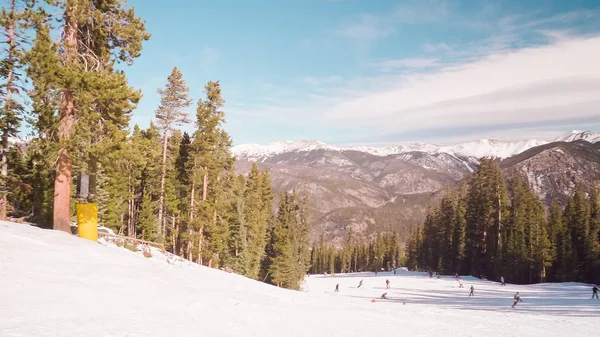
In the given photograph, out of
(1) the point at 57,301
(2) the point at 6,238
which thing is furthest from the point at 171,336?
(2) the point at 6,238

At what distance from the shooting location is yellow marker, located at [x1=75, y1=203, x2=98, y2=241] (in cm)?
1762

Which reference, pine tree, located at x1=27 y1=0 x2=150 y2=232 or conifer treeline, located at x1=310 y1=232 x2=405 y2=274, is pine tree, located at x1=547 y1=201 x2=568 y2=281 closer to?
conifer treeline, located at x1=310 y1=232 x2=405 y2=274

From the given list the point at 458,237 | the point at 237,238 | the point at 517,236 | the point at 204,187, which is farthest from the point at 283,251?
the point at 458,237

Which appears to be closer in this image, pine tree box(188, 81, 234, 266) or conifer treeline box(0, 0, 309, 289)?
conifer treeline box(0, 0, 309, 289)

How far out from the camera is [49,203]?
2962 centimetres

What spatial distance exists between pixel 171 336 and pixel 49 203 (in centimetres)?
2637

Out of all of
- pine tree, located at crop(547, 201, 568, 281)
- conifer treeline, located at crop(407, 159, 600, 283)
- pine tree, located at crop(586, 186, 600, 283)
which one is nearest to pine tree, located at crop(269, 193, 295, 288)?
conifer treeline, located at crop(407, 159, 600, 283)

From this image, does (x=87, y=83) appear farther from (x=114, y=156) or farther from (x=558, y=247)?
(x=558, y=247)

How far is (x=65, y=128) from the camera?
16.9 m

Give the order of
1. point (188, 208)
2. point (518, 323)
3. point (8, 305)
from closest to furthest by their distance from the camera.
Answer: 1. point (8, 305)
2. point (518, 323)
3. point (188, 208)

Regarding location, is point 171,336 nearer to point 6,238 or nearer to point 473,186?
point 6,238

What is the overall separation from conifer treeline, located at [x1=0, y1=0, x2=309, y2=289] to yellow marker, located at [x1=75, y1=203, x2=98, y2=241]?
55cm

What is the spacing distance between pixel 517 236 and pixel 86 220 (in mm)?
75334

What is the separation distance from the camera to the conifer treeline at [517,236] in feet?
221
